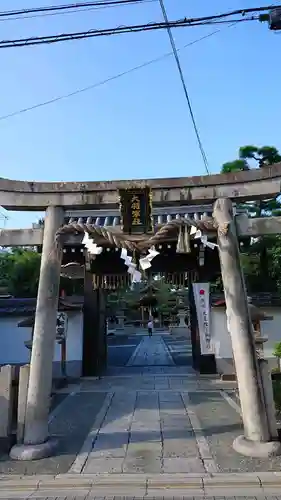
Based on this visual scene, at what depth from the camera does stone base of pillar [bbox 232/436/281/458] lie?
21.4 feet

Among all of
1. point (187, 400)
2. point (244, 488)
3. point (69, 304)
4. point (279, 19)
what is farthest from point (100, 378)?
point (279, 19)

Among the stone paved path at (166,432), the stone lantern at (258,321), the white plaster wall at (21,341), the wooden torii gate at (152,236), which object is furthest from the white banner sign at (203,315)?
the wooden torii gate at (152,236)

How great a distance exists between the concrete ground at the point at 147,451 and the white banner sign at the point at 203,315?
1557mm

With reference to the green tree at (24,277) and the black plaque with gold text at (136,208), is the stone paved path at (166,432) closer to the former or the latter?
the black plaque with gold text at (136,208)

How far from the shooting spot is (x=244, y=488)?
5.41m

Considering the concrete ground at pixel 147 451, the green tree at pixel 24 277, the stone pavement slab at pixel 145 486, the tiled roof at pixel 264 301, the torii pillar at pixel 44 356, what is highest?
the green tree at pixel 24 277

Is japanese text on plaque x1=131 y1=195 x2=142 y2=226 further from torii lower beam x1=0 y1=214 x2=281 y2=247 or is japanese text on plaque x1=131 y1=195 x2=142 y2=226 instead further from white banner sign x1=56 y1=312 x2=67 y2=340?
white banner sign x1=56 y1=312 x2=67 y2=340

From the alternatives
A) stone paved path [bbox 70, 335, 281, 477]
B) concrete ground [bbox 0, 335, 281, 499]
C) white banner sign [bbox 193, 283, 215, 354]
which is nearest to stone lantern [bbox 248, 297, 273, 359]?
white banner sign [bbox 193, 283, 215, 354]

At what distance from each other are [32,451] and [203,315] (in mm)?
8764

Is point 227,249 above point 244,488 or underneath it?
above

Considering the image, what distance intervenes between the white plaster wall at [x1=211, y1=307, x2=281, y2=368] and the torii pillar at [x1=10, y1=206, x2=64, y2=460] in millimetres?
10384

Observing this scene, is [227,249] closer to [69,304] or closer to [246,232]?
[246,232]

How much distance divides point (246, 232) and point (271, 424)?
3760mm

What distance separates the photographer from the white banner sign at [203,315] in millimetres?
13844
